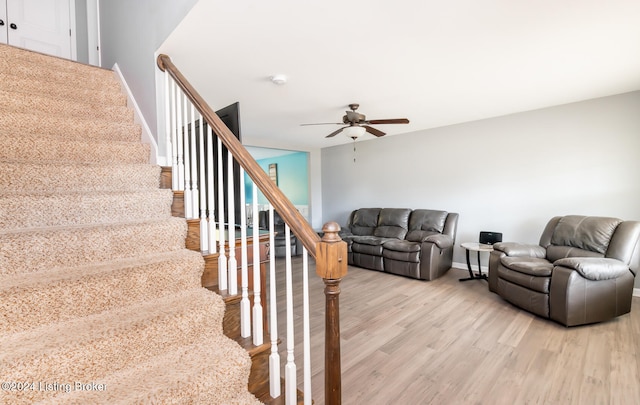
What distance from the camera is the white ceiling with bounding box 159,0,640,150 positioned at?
177 centimetres

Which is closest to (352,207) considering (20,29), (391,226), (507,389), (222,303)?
(391,226)

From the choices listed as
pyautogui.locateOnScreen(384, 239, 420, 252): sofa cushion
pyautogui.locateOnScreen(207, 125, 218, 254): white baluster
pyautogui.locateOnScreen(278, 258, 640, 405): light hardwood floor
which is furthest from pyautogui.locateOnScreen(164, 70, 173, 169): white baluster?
pyautogui.locateOnScreen(384, 239, 420, 252): sofa cushion

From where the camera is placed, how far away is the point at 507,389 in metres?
1.86

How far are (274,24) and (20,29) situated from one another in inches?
143

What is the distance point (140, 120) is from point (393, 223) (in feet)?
13.8

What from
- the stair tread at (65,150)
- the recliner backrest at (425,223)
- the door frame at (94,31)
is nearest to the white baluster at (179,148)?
the stair tread at (65,150)

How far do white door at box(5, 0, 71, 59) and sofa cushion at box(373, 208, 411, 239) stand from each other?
5273 millimetres

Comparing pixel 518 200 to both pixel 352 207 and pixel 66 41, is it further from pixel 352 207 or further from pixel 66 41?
pixel 66 41

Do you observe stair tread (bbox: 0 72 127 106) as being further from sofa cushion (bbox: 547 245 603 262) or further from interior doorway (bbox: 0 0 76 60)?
sofa cushion (bbox: 547 245 603 262)

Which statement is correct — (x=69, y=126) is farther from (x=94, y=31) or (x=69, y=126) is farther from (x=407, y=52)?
(x=407, y=52)

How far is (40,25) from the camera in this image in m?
3.53

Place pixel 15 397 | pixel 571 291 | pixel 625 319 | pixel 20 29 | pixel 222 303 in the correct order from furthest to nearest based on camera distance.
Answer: pixel 20 29
pixel 625 319
pixel 571 291
pixel 222 303
pixel 15 397

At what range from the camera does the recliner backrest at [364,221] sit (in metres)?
5.68

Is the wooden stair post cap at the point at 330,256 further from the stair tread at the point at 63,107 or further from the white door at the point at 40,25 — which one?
the white door at the point at 40,25
